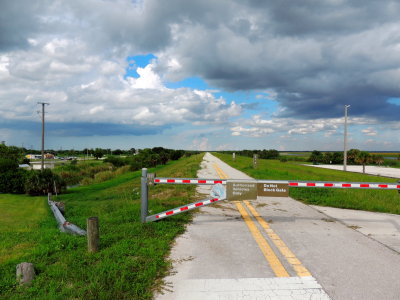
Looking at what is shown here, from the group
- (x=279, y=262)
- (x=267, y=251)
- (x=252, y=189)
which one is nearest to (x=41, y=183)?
(x=252, y=189)

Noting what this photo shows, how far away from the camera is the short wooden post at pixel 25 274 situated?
140 inches

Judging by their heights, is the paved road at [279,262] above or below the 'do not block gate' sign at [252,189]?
below

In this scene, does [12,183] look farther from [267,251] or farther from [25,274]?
[267,251]

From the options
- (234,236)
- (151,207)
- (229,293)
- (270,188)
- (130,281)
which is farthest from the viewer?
(151,207)

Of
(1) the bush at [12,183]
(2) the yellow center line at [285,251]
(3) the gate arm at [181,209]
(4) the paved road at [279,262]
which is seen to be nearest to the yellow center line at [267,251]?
(4) the paved road at [279,262]

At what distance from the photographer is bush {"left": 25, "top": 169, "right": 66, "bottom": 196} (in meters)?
19.6

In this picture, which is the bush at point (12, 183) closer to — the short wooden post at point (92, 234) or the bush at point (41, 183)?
the bush at point (41, 183)

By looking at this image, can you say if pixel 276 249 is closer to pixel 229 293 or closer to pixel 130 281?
pixel 229 293

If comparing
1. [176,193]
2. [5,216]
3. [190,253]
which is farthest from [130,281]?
[5,216]

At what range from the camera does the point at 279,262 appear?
162 inches

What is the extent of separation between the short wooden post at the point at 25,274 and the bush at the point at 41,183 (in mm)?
17600

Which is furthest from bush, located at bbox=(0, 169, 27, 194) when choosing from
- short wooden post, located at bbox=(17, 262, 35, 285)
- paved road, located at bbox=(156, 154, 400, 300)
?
short wooden post, located at bbox=(17, 262, 35, 285)

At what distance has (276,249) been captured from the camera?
4.69m

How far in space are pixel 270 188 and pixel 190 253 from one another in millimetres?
2522
